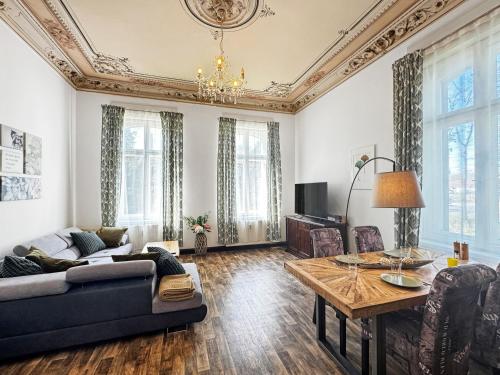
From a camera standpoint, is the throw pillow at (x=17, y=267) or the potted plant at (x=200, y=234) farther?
the potted plant at (x=200, y=234)

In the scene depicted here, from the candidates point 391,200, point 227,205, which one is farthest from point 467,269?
point 227,205

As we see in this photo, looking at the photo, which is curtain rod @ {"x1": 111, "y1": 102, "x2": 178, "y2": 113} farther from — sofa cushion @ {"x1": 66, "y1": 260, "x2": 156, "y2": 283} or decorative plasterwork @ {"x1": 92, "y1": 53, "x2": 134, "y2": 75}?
sofa cushion @ {"x1": 66, "y1": 260, "x2": 156, "y2": 283}

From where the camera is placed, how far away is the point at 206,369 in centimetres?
188

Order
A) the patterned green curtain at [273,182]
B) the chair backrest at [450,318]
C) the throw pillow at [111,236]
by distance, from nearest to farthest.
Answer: the chair backrest at [450,318] → the throw pillow at [111,236] → the patterned green curtain at [273,182]

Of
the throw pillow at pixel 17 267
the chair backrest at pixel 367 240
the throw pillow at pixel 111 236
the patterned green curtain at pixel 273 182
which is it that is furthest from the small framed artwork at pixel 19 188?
the patterned green curtain at pixel 273 182

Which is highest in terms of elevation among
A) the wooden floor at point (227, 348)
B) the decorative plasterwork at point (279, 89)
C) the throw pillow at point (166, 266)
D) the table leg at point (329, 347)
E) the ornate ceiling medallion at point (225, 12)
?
the decorative plasterwork at point (279, 89)

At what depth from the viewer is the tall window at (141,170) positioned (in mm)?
4867

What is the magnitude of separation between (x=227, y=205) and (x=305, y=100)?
312 cm

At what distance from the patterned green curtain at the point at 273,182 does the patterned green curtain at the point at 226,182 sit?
896 mm

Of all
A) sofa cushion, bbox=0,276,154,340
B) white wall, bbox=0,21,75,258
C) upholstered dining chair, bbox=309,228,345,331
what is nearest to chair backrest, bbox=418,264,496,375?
upholstered dining chair, bbox=309,228,345,331

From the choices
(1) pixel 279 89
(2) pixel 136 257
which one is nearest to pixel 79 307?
(2) pixel 136 257

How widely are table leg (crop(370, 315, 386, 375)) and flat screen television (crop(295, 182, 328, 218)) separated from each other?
300 cm

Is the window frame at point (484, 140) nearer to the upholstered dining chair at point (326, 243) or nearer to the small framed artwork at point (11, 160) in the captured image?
the upholstered dining chair at point (326, 243)

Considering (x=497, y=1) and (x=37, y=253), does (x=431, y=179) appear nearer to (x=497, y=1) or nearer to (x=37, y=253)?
(x=497, y=1)
